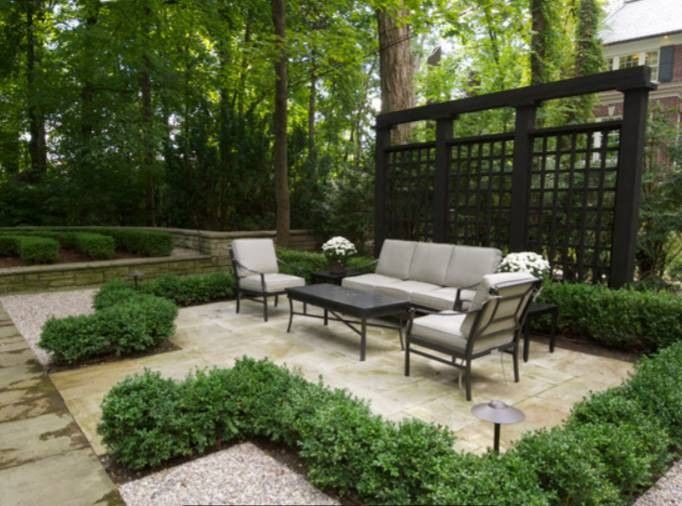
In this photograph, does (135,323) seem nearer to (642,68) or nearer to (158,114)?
(642,68)

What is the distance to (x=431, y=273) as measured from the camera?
536cm

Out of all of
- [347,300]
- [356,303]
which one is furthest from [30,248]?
[356,303]

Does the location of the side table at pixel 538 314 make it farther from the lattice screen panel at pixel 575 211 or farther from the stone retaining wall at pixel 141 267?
the stone retaining wall at pixel 141 267

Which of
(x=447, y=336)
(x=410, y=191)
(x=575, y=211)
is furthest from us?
(x=410, y=191)

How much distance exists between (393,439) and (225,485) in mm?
810

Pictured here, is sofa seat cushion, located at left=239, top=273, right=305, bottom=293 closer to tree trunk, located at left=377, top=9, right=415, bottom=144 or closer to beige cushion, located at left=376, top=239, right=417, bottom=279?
beige cushion, located at left=376, top=239, right=417, bottom=279

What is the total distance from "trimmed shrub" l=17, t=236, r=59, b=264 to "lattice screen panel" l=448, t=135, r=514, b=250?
6205 mm

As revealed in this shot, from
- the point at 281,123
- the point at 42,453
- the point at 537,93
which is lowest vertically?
the point at 42,453

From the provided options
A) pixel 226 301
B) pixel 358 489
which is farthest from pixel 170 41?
pixel 358 489

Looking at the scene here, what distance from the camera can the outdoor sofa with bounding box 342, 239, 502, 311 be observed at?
4.80 metres

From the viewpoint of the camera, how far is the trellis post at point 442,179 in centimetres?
615

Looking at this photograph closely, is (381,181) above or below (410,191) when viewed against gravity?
above

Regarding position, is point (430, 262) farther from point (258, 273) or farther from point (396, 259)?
point (258, 273)

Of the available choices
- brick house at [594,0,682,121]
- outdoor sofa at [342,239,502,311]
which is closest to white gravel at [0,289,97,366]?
outdoor sofa at [342,239,502,311]
